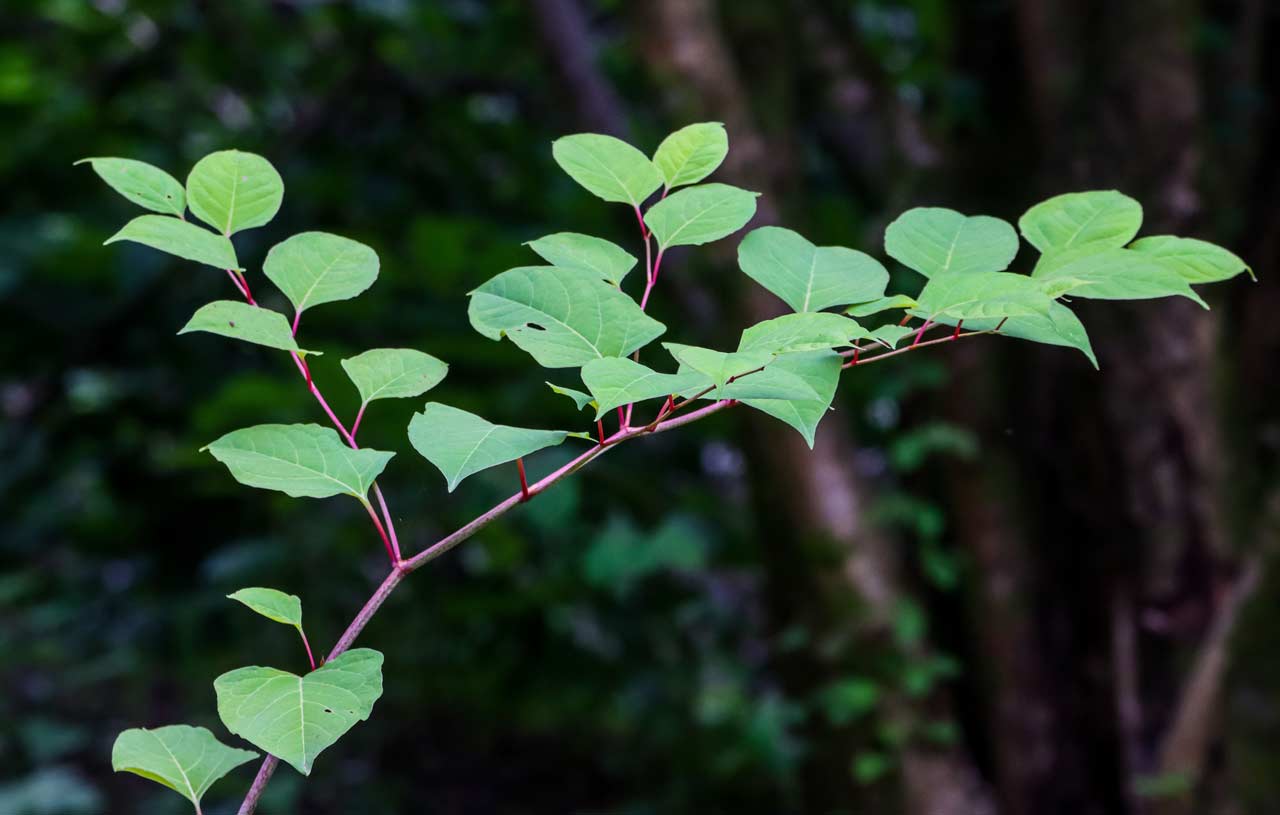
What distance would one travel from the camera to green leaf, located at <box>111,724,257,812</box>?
35 cm

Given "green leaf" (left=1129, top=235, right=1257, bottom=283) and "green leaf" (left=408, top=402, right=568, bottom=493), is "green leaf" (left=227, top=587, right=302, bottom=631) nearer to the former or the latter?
"green leaf" (left=408, top=402, right=568, bottom=493)

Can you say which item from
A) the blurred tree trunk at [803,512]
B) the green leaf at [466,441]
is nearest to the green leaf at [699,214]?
the green leaf at [466,441]

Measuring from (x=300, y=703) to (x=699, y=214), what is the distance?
0.23 metres

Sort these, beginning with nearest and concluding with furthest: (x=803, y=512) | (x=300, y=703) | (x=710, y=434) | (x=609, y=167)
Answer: (x=300, y=703) → (x=609, y=167) → (x=803, y=512) → (x=710, y=434)

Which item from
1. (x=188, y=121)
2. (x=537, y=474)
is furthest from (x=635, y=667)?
(x=188, y=121)

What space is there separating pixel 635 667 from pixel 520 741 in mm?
722

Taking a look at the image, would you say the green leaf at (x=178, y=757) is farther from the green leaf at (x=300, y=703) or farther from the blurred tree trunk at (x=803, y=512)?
the blurred tree trunk at (x=803, y=512)

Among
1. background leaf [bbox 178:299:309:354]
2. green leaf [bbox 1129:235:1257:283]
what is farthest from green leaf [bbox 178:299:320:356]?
green leaf [bbox 1129:235:1257:283]

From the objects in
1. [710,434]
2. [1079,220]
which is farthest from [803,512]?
[1079,220]

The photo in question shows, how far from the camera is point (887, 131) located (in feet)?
5.56

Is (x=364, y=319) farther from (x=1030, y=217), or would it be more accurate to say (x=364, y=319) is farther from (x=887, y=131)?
(x=1030, y=217)

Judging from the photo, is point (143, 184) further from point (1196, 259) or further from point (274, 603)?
point (1196, 259)

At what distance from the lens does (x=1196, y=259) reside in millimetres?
416

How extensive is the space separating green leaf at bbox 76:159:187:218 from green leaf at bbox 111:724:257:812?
7.1 inches
